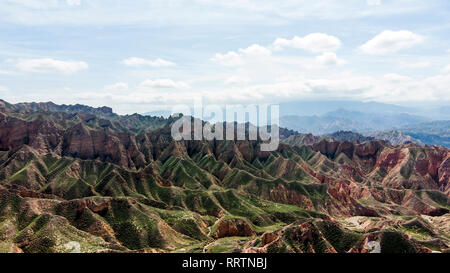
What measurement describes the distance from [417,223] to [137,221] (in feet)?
412

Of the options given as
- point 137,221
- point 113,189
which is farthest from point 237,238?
point 113,189

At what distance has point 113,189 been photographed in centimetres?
18838
